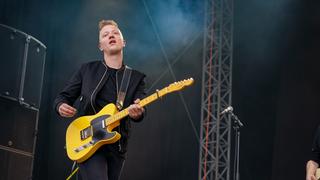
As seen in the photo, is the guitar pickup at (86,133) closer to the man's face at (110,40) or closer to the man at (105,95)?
the man at (105,95)

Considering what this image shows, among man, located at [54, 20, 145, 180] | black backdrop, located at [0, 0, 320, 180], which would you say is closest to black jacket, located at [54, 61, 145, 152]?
man, located at [54, 20, 145, 180]

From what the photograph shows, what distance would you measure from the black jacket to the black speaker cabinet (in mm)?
1283

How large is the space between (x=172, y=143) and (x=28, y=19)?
137 inches

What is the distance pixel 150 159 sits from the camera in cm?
988

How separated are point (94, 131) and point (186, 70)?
6.79 m

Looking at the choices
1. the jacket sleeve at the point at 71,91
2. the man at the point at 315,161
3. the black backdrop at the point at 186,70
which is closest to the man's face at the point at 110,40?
the jacket sleeve at the point at 71,91

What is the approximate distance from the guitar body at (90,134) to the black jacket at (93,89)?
0.09 meters

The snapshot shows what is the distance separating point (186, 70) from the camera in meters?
10.3

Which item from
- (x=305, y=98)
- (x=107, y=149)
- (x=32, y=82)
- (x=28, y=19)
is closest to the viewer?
(x=107, y=149)

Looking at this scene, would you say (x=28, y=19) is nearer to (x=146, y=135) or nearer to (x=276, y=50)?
(x=146, y=135)

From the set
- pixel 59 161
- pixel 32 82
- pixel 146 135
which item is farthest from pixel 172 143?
pixel 32 82

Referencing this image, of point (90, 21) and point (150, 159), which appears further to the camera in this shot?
point (90, 21)

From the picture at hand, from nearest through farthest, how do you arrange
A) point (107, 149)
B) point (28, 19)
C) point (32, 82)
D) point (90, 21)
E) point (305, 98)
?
point (107, 149) < point (32, 82) < point (305, 98) < point (28, 19) < point (90, 21)

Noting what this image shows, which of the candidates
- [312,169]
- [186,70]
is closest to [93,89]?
[312,169]
